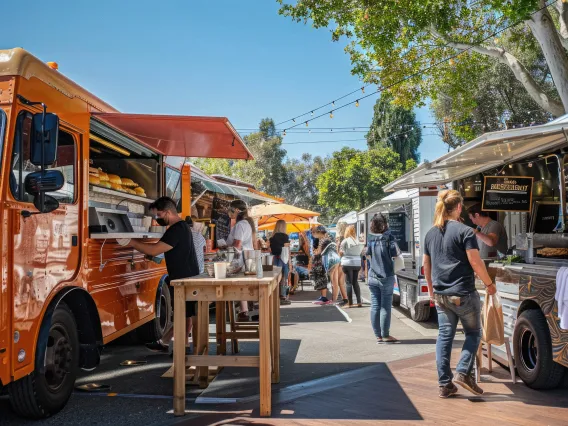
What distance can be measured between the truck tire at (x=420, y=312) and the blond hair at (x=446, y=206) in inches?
181

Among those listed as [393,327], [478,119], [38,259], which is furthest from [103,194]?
[478,119]

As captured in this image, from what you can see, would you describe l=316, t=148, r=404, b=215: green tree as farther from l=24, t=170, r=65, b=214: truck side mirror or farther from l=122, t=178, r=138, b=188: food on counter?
l=24, t=170, r=65, b=214: truck side mirror

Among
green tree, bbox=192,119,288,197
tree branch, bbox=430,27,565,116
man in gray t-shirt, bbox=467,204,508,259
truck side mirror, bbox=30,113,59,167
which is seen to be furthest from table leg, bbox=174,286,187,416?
green tree, bbox=192,119,288,197

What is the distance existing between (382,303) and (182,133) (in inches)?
144

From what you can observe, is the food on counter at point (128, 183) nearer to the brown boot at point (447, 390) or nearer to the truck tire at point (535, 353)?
the brown boot at point (447, 390)

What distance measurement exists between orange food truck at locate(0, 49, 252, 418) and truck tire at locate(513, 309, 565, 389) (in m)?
3.76

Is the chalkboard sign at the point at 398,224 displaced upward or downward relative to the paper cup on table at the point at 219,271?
upward

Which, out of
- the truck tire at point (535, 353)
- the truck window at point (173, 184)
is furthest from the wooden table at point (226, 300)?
the truck window at point (173, 184)

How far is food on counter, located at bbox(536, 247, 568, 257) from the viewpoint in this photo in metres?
5.74

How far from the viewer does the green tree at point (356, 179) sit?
138ft

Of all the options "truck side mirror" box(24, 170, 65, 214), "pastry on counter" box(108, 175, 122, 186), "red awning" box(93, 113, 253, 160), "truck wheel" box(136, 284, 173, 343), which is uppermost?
"red awning" box(93, 113, 253, 160)

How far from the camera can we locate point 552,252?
582 centimetres

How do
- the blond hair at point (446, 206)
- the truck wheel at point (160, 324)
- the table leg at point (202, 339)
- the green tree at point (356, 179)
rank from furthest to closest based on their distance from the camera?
1. the green tree at point (356, 179)
2. the truck wheel at point (160, 324)
3. the table leg at point (202, 339)
4. the blond hair at point (446, 206)

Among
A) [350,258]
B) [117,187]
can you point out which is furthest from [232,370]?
[350,258]
